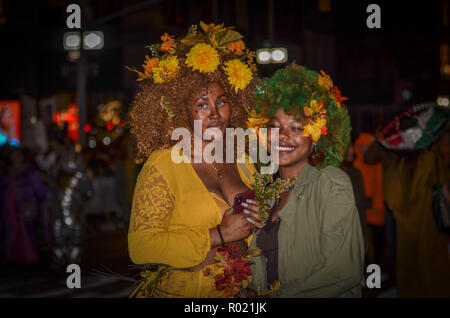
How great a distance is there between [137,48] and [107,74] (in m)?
1.66

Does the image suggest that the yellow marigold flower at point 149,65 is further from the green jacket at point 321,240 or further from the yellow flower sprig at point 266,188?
Answer: the green jacket at point 321,240

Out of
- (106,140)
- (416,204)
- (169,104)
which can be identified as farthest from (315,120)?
(106,140)

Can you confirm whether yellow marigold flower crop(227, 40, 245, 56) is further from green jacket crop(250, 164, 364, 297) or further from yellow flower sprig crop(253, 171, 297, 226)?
green jacket crop(250, 164, 364, 297)

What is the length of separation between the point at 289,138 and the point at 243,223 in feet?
1.74

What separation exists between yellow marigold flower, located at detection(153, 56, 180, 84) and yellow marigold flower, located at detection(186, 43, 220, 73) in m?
0.08

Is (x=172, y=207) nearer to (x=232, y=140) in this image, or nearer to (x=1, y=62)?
(x=232, y=140)

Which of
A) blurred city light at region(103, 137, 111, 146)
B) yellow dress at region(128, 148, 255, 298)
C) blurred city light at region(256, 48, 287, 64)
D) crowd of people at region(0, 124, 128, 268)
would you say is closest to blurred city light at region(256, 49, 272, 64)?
blurred city light at region(256, 48, 287, 64)

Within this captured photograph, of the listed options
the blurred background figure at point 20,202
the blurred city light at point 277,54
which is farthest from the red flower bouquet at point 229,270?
the blurred city light at point 277,54

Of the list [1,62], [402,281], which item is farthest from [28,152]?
[1,62]

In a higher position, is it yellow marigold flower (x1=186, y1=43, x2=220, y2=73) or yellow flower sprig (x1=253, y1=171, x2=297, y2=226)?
yellow marigold flower (x1=186, y1=43, x2=220, y2=73)

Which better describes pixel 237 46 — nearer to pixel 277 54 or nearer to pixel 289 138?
pixel 289 138

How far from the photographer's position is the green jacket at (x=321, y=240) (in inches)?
118

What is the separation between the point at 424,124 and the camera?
243 inches

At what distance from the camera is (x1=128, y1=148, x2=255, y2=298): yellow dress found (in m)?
3.01
